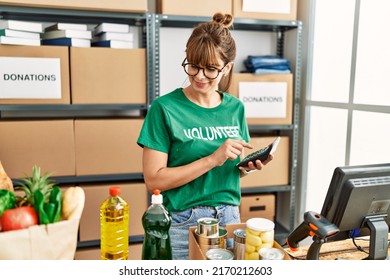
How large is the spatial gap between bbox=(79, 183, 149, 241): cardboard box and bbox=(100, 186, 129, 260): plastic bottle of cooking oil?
1283mm

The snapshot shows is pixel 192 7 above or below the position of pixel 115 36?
above

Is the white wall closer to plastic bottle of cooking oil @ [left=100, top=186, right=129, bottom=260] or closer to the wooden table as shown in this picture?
the wooden table

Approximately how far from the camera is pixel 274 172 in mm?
2432

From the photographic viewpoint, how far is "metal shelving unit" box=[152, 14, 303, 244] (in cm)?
220


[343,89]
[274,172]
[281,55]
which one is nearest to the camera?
[343,89]

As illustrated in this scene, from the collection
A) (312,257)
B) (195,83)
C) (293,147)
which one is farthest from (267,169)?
(312,257)

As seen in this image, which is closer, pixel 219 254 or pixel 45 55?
pixel 219 254

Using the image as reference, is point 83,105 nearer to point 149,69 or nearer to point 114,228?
point 149,69

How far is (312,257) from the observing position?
0.97 meters

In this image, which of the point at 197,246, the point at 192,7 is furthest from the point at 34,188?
the point at 192,7

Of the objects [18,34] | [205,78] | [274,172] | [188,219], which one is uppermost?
[18,34]

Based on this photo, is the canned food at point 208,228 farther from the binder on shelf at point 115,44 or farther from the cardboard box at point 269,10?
the cardboard box at point 269,10

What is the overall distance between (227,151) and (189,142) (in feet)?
0.47
